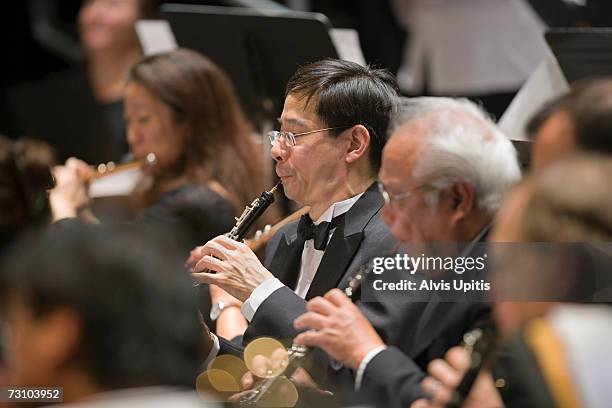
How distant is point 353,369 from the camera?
7.34ft

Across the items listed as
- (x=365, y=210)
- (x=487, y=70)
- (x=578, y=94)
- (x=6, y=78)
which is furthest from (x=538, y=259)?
(x=6, y=78)

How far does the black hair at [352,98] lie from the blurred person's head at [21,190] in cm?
91

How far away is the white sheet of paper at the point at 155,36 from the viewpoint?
14.5ft

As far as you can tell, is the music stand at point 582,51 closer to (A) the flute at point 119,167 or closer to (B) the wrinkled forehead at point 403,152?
(B) the wrinkled forehead at point 403,152

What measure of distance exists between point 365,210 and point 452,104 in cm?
30

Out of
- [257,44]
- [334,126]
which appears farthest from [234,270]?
[257,44]

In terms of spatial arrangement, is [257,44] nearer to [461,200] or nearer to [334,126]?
[334,126]

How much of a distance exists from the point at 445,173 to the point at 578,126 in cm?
28

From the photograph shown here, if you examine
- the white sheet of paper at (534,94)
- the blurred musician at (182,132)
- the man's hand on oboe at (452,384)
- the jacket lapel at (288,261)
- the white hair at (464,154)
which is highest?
the white hair at (464,154)

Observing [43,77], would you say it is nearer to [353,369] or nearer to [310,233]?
[310,233]

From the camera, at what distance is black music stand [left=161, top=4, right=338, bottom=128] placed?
9.91ft

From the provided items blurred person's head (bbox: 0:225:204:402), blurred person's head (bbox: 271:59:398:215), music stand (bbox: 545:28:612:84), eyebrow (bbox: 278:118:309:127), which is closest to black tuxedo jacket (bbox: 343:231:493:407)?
blurred person's head (bbox: 271:59:398:215)

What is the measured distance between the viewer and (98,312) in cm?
162

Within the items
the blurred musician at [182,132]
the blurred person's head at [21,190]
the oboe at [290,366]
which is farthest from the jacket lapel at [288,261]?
the blurred musician at [182,132]
